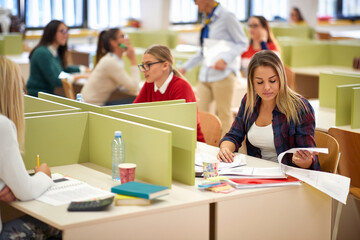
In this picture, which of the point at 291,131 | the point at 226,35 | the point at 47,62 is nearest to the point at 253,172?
the point at 291,131

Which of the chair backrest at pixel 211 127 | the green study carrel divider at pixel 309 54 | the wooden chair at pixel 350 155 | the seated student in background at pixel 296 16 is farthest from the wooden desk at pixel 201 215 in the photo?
the seated student in background at pixel 296 16

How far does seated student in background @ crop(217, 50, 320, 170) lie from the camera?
3.06 meters

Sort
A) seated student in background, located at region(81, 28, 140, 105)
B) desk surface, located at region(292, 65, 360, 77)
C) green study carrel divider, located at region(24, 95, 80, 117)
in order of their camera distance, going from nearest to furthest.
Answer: green study carrel divider, located at region(24, 95, 80, 117) → seated student in background, located at region(81, 28, 140, 105) → desk surface, located at region(292, 65, 360, 77)

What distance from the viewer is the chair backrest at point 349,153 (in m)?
3.47

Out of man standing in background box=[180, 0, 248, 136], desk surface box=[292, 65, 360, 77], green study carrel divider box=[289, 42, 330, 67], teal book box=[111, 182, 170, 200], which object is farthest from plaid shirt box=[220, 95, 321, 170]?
green study carrel divider box=[289, 42, 330, 67]

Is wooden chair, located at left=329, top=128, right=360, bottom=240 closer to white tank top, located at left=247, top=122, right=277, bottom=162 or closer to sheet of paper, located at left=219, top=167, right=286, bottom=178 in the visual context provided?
white tank top, located at left=247, top=122, right=277, bottom=162

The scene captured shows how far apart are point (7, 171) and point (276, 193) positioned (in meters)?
1.18

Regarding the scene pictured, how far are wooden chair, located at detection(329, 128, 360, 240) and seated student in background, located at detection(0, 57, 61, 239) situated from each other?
5.86ft

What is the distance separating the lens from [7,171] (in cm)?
245

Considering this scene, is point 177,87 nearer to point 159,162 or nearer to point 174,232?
point 159,162

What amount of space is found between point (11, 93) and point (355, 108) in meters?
2.27

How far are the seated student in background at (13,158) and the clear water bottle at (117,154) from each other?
0.40m

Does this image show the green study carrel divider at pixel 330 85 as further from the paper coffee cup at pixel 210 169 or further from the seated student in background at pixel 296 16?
the seated student in background at pixel 296 16

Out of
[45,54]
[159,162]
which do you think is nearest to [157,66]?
[159,162]
